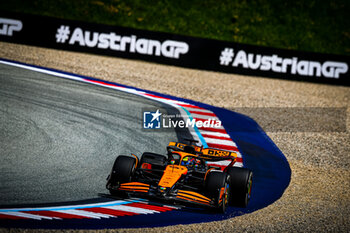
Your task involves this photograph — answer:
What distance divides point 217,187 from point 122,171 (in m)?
1.85

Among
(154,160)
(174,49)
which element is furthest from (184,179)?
(174,49)

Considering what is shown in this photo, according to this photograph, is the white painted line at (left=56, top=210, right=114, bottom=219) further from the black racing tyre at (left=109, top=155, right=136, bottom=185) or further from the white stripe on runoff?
the black racing tyre at (left=109, top=155, right=136, bottom=185)

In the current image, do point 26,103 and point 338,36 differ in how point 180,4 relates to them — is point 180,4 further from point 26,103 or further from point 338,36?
point 26,103

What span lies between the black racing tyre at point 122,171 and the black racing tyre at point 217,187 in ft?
4.84

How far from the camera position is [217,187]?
7.61 meters

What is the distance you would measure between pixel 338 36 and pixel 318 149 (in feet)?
44.3

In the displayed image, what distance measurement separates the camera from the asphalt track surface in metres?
8.34

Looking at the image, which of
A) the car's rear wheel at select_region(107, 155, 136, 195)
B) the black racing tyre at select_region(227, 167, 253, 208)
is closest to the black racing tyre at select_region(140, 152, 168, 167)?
→ the car's rear wheel at select_region(107, 155, 136, 195)

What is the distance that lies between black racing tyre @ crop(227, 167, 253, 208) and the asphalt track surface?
2.56 meters

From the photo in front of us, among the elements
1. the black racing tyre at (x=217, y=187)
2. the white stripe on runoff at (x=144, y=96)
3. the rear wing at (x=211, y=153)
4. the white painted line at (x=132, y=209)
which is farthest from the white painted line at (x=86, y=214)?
the rear wing at (x=211, y=153)

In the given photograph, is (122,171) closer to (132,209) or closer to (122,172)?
(122,172)

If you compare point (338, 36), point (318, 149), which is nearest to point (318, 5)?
point (338, 36)

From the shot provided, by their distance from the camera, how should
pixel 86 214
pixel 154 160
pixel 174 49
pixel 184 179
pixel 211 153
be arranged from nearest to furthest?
pixel 86 214
pixel 184 179
pixel 154 160
pixel 211 153
pixel 174 49

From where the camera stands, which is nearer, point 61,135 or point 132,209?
point 132,209
